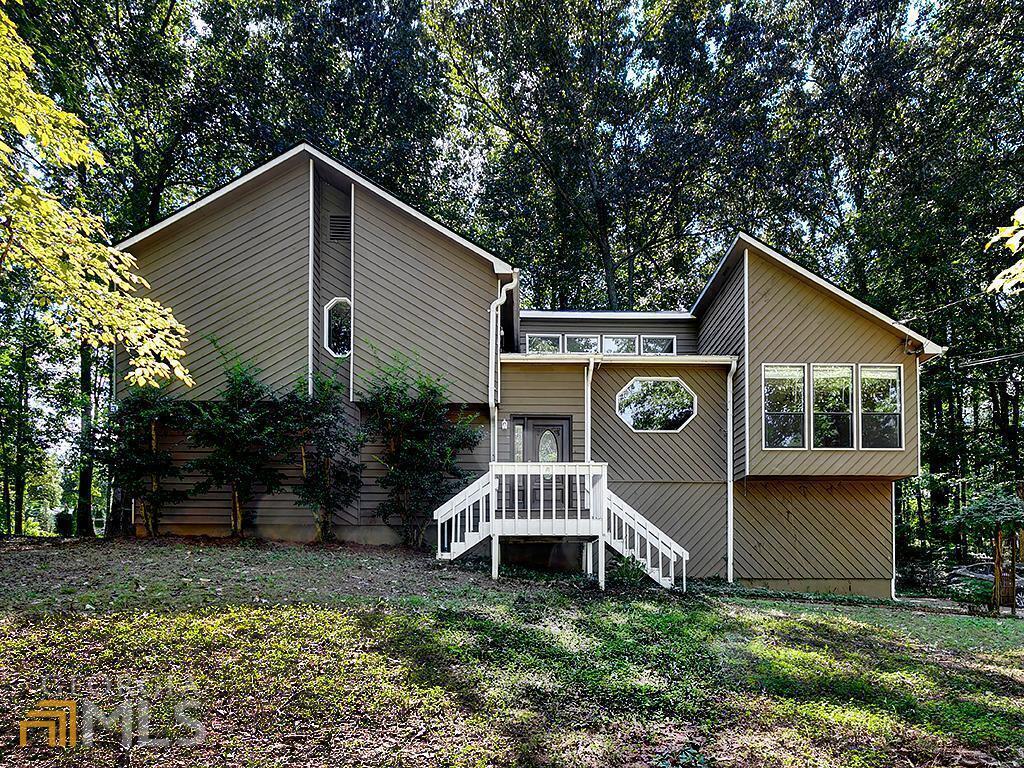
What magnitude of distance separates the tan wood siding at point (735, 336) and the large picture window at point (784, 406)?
0.49m

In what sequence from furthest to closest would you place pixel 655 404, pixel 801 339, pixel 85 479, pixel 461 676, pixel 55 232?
pixel 85 479, pixel 655 404, pixel 801 339, pixel 55 232, pixel 461 676

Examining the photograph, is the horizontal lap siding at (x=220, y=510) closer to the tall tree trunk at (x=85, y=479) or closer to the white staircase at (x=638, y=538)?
the tall tree trunk at (x=85, y=479)

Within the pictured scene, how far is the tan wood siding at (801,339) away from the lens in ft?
40.7

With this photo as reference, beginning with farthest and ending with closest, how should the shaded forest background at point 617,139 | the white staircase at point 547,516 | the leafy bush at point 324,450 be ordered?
1. the shaded forest background at point 617,139
2. the leafy bush at point 324,450
3. the white staircase at point 547,516

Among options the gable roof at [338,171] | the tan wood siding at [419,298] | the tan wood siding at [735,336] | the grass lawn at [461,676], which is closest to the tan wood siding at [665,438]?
the tan wood siding at [735,336]

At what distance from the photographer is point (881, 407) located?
1249 cm

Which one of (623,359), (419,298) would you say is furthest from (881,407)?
(419,298)

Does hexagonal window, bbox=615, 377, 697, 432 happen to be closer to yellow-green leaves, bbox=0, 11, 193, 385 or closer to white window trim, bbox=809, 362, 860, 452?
white window trim, bbox=809, 362, 860, 452

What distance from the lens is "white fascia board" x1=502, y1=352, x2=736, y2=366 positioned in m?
12.6

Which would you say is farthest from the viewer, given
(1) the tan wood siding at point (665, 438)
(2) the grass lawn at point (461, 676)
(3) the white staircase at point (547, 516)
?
(1) the tan wood siding at point (665, 438)

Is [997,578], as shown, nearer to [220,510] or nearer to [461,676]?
[461,676]

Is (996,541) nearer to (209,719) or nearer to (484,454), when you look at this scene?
(484,454)

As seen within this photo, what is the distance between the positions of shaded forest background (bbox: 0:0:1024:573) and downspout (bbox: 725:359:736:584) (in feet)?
20.5

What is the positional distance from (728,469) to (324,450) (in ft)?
27.9
